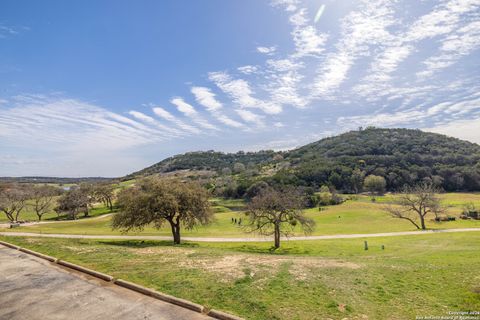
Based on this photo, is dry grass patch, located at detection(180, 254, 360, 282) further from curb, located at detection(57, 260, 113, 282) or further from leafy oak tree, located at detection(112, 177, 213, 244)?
leafy oak tree, located at detection(112, 177, 213, 244)

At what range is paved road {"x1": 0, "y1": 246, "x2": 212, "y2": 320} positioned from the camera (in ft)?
28.6

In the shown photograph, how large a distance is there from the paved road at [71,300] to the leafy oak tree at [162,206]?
16816mm

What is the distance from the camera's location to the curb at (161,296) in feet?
30.0

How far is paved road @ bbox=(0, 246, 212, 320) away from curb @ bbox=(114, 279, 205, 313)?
178 mm

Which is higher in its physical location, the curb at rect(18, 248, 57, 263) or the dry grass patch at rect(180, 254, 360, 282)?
the curb at rect(18, 248, 57, 263)

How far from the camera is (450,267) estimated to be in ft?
50.6

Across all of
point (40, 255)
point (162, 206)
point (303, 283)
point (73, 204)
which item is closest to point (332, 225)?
point (162, 206)

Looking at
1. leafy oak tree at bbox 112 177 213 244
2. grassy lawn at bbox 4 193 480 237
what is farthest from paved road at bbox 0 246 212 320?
grassy lawn at bbox 4 193 480 237

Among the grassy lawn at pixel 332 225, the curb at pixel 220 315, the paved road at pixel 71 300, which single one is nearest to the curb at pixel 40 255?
the paved road at pixel 71 300

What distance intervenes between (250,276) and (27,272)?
34.7ft

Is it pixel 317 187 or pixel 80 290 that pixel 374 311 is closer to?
pixel 80 290

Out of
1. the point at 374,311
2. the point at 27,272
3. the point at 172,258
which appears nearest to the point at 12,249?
the point at 27,272

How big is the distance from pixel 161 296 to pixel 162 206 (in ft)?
67.3

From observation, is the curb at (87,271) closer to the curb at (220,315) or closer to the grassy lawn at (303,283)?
the grassy lawn at (303,283)
